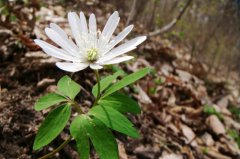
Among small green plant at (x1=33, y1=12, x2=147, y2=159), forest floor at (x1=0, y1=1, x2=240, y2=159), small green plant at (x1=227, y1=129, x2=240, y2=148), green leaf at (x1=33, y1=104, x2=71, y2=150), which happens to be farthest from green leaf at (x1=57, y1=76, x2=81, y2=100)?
small green plant at (x1=227, y1=129, x2=240, y2=148)

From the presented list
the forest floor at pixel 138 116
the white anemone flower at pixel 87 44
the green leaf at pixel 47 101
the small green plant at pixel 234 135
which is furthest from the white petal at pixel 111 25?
the small green plant at pixel 234 135

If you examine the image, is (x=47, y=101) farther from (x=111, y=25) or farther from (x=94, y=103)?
(x=111, y=25)

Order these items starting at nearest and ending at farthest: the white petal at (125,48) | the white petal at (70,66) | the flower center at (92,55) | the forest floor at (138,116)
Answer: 1. the white petal at (70,66)
2. the white petal at (125,48)
3. the flower center at (92,55)
4. the forest floor at (138,116)

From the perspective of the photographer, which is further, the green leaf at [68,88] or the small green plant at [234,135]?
the small green plant at [234,135]

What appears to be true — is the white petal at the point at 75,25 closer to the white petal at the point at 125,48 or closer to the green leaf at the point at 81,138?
the white petal at the point at 125,48

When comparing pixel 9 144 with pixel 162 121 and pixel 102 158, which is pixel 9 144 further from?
pixel 162 121

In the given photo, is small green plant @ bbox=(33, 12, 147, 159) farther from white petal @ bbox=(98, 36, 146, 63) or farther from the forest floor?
the forest floor

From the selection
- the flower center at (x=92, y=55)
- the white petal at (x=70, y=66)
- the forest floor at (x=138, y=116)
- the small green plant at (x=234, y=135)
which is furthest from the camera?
the small green plant at (x=234, y=135)
